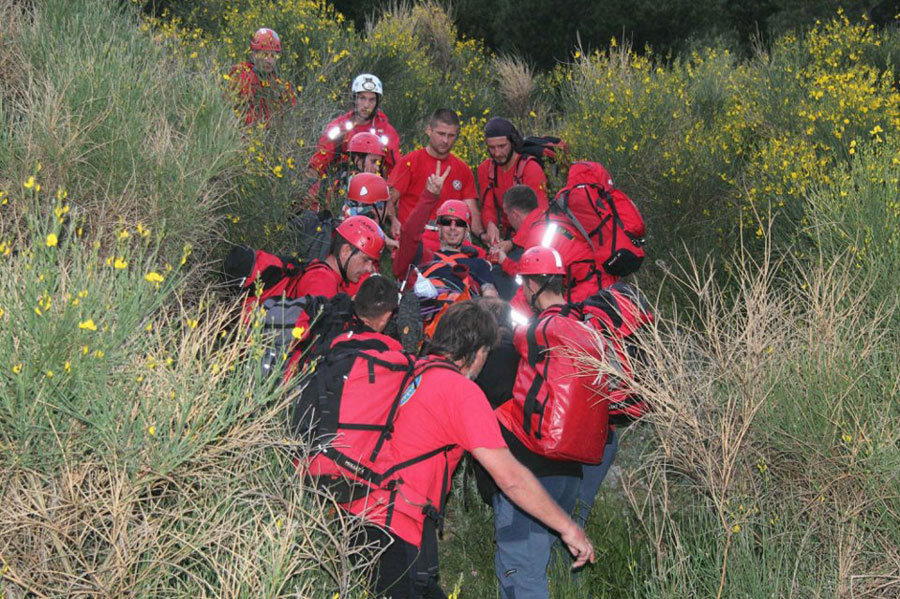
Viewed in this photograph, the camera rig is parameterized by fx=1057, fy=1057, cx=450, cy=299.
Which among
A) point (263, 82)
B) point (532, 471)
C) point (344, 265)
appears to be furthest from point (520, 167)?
point (532, 471)

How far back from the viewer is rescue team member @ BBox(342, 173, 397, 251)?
25.0 feet

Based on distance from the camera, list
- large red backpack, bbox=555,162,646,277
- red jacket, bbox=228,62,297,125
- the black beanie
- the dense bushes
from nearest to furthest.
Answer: the dense bushes, large red backpack, bbox=555,162,646,277, the black beanie, red jacket, bbox=228,62,297,125

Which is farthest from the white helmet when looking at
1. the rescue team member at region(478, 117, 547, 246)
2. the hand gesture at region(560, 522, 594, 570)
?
the hand gesture at region(560, 522, 594, 570)

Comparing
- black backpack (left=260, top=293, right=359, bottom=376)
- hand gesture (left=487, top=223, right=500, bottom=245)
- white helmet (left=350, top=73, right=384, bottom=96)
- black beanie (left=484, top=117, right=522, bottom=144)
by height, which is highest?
white helmet (left=350, top=73, right=384, bottom=96)

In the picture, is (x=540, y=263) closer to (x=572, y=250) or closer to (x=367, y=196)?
(x=572, y=250)

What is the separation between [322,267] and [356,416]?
198 centimetres

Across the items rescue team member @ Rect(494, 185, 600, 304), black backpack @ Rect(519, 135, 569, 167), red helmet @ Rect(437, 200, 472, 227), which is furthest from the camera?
black backpack @ Rect(519, 135, 569, 167)

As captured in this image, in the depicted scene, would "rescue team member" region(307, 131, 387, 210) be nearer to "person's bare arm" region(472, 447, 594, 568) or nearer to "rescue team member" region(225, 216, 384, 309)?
"rescue team member" region(225, 216, 384, 309)

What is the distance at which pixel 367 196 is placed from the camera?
7641 millimetres

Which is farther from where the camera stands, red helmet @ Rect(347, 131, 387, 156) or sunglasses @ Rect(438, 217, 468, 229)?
red helmet @ Rect(347, 131, 387, 156)

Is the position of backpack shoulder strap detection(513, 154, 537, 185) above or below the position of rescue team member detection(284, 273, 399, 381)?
above

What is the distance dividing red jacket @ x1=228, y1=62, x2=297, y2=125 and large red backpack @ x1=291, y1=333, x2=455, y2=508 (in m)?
4.92

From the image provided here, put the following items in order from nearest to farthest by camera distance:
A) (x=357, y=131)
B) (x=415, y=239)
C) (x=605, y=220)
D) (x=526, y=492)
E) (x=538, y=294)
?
(x=526, y=492), (x=538, y=294), (x=605, y=220), (x=415, y=239), (x=357, y=131)

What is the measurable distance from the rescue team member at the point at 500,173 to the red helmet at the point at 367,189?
4.22ft
